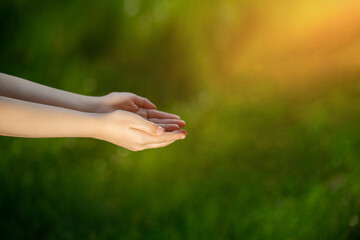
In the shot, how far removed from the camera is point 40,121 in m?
0.71

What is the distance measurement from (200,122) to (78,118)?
1.26ft

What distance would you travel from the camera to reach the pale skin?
70 centimetres

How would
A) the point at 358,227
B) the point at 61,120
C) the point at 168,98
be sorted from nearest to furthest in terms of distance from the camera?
the point at 61,120
the point at 358,227
the point at 168,98

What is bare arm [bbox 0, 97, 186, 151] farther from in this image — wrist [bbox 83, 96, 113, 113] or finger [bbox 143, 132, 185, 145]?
wrist [bbox 83, 96, 113, 113]

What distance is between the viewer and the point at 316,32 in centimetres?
97

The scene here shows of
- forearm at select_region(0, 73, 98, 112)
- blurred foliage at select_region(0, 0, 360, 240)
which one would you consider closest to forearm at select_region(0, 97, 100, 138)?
forearm at select_region(0, 73, 98, 112)

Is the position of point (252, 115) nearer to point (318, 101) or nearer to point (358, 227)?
point (318, 101)

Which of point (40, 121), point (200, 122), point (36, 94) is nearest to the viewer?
point (40, 121)

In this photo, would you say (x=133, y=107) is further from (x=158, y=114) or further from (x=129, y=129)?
(x=129, y=129)

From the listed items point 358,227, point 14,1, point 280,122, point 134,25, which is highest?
point 14,1

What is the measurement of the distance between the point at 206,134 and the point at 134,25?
340 mm

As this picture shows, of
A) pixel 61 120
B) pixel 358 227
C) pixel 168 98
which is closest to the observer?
pixel 61 120

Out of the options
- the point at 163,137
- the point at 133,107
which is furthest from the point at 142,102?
the point at 163,137

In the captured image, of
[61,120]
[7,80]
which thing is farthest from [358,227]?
[7,80]
